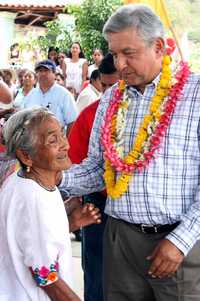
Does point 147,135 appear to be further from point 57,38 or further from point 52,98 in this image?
point 57,38

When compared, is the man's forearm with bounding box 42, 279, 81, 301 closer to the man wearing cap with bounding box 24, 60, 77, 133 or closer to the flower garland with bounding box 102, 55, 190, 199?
the flower garland with bounding box 102, 55, 190, 199

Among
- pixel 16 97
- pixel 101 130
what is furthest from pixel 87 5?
pixel 101 130

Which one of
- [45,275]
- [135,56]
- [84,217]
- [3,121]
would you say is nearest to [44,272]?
[45,275]

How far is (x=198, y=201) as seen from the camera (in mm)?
2434

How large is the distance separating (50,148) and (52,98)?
13.3 feet

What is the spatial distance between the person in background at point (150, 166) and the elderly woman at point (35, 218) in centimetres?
30

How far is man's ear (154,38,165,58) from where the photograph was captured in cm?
250

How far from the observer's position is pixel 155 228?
2.60m

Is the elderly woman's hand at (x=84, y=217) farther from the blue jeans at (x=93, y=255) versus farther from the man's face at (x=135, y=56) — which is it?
the blue jeans at (x=93, y=255)

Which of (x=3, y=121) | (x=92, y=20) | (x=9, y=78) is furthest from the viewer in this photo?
(x=92, y=20)

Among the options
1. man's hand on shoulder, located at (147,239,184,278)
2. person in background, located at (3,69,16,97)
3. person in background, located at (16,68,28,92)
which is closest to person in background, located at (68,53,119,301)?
man's hand on shoulder, located at (147,239,184,278)

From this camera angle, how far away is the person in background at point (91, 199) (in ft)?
11.8

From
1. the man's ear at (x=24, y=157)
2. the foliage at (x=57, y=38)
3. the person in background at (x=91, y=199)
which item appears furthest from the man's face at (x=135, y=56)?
the foliage at (x=57, y=38)

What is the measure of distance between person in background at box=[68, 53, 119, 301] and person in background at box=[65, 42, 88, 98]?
25.6ft
